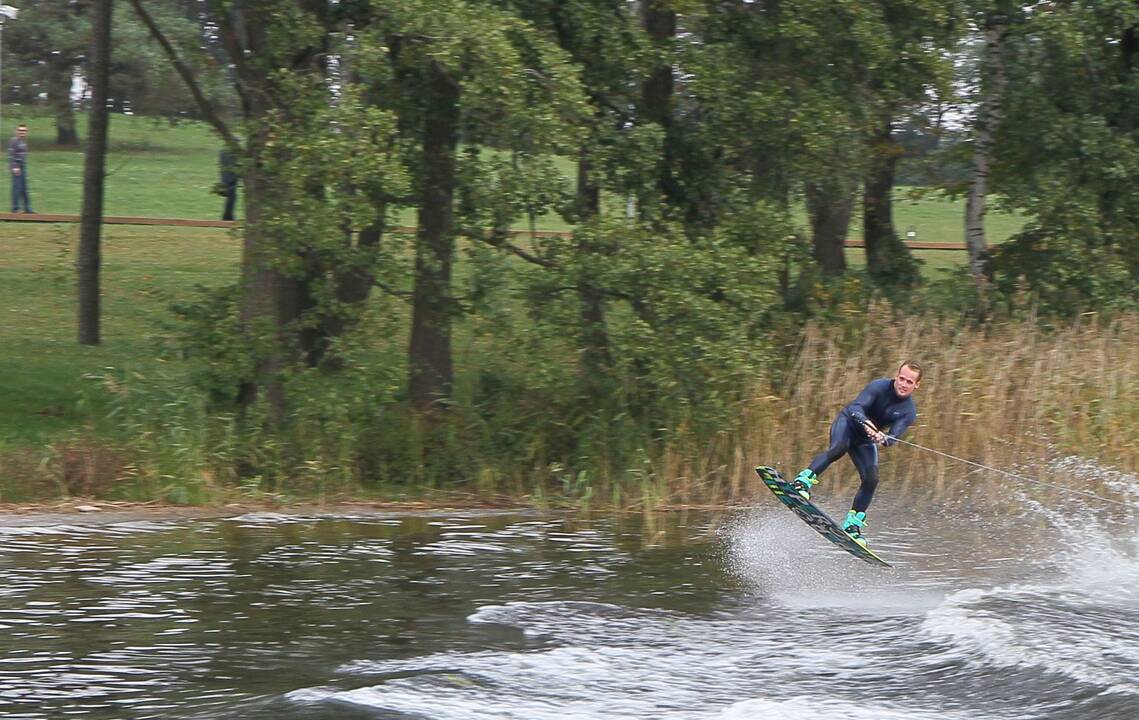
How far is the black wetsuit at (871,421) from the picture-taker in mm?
12430

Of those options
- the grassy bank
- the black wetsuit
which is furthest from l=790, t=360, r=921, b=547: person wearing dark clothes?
the grassy bank

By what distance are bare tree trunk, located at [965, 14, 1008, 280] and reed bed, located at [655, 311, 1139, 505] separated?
8.93 ft

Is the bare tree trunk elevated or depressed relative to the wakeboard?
elevated

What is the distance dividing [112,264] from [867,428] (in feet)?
62.6

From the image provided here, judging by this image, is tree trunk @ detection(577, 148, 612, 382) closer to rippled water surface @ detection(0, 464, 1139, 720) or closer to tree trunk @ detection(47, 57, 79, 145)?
rippled water surface @ detection(0, 464, 1139, 720)

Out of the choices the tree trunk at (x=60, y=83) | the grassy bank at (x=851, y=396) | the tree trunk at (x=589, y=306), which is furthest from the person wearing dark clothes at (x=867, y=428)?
the tree trunk at (x=60, y=83)

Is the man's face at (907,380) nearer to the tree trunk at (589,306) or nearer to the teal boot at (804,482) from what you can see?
the teal boot at (804,482)

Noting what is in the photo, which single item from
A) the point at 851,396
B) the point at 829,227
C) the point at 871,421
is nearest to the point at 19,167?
the point at 829,227

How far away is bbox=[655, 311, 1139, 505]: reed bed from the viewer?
15.6 meters

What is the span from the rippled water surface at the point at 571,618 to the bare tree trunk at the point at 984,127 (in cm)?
551

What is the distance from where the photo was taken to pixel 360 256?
1537 cm

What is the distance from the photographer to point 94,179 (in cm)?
2022

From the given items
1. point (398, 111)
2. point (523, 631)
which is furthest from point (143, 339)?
point (523, 631)

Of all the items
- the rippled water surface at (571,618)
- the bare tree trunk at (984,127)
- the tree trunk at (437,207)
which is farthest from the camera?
the bare tree trunk at (984,127)
